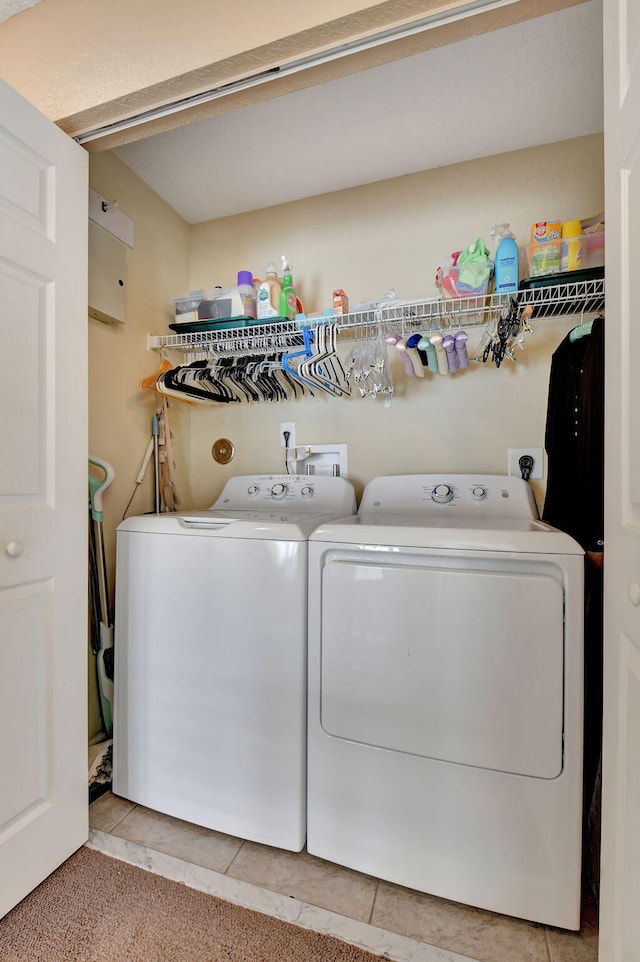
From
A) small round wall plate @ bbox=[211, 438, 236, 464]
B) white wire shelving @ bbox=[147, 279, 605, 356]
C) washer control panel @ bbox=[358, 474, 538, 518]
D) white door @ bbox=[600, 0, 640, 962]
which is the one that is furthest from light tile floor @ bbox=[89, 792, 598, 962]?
white wire shelving @ bbox=[147, 279, 605, 356]

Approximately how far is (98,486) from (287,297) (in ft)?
3.49

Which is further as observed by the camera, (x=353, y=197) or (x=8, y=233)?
(x=353, y=197)

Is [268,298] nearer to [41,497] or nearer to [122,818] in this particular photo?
[41,497]

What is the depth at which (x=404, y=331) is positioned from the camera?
165 cm

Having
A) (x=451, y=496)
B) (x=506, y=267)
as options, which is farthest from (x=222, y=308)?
(x=451, y=496)

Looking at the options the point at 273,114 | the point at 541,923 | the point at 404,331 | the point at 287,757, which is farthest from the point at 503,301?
the point at 541,923

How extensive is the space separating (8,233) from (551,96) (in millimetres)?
1791

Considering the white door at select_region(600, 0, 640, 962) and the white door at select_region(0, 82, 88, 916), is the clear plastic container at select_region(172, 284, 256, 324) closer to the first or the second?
the white door at select_region(0, 82, 88, 916)

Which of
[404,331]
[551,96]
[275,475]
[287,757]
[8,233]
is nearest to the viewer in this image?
[8,233]

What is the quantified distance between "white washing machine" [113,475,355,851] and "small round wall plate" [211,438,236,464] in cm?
68

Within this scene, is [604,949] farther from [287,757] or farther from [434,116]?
[434,116]

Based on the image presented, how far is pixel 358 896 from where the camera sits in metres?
1.17

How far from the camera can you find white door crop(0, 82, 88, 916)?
109cm

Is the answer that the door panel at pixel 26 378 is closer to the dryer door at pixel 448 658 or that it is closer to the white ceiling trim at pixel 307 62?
the white ceiling trim at pixel 307 62
